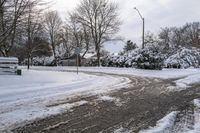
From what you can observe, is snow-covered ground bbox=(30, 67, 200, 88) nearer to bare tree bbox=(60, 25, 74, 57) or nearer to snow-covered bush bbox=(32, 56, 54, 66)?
bare tree bbox=(60, 25, 74, 57)

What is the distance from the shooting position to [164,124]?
6441 mm

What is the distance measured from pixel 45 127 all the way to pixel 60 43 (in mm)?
61418

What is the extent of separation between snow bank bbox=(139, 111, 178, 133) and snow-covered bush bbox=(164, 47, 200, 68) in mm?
28501

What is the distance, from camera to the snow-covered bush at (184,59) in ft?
115

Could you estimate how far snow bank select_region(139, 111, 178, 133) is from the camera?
5886mm

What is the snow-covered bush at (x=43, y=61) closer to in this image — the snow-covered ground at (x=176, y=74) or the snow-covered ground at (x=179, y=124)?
the snow-covered ground at (x=176, y=74)

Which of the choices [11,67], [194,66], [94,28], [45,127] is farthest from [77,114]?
[94,28]

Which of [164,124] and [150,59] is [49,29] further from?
[164,124]

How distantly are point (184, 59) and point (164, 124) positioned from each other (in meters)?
Result: 30.6

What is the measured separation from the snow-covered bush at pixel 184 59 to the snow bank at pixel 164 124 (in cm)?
2850

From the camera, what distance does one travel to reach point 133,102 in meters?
9.68

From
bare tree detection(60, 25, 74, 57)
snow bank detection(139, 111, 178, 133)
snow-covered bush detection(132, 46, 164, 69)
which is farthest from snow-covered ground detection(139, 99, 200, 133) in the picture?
bare tree detection(60, 25, 74, 57)

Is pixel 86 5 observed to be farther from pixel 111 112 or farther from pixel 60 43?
pixel 111 112

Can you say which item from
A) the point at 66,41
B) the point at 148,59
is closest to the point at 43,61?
the point at 66,41
